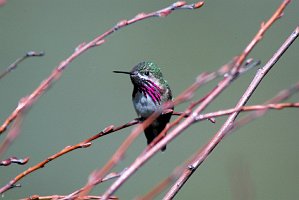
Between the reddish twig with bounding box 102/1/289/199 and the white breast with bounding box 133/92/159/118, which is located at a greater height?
the reddish twig with bounding box 102/1/289/199

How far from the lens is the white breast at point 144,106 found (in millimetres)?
2410

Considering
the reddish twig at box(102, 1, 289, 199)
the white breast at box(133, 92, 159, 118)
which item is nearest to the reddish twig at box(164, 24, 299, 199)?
the reddish twig at box(102, 1, 289, 199)

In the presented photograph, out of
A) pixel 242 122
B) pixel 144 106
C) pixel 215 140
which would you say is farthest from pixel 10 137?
pixel 144 106

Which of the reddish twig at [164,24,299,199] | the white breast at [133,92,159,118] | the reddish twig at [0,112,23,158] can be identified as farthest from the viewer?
the white breast at [133,92,159,118]

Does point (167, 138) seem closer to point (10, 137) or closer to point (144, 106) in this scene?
point (10, 137)

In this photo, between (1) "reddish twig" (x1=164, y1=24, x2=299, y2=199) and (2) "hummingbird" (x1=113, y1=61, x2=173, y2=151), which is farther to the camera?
(2) "hummingbird" (x1=113, y1=61, x2=173, y2=151)

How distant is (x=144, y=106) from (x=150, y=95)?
0.08 meters

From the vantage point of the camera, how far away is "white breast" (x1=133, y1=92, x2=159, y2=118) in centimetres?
241

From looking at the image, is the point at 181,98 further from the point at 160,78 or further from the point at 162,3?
the point at 162,3

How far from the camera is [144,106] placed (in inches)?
95.1

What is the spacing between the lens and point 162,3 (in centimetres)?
406

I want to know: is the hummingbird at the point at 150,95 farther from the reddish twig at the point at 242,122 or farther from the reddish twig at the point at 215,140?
the reddish twig at the point at 242,122

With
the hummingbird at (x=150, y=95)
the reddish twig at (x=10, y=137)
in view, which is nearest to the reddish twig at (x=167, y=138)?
the reddish twig at (x=10, y=137)

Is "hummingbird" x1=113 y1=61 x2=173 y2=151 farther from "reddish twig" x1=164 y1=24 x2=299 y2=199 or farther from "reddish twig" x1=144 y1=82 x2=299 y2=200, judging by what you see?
"reddish twig" x1=144 y1=82 x2=299 y2=200
